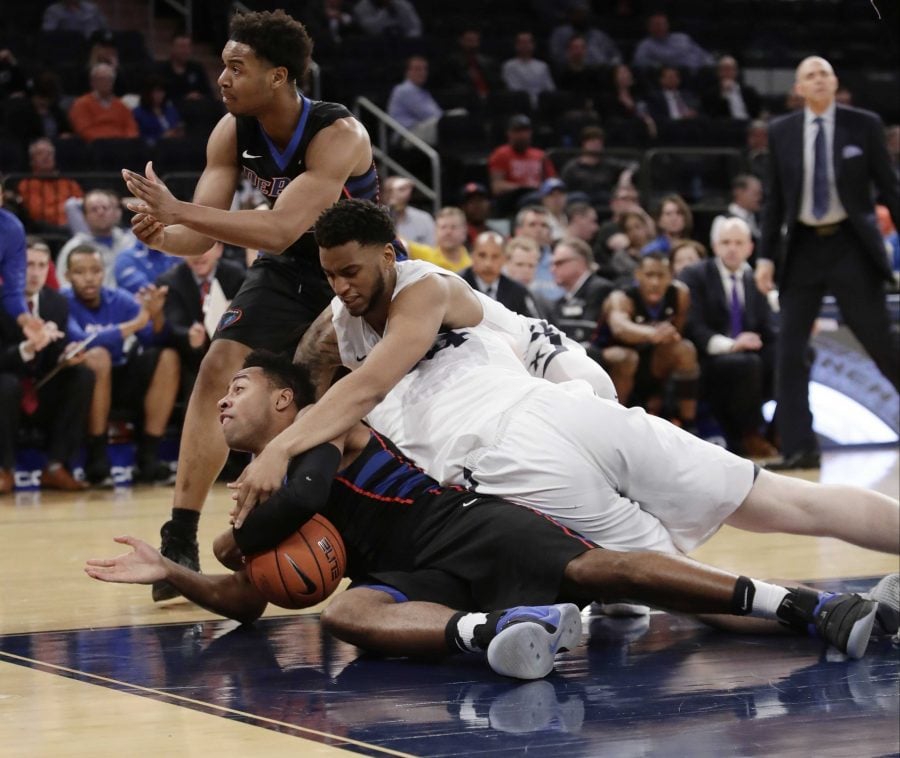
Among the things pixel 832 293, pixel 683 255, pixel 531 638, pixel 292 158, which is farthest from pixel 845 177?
pixel 531 638

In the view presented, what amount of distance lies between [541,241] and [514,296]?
1.87 metres

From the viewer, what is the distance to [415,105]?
42.2ft

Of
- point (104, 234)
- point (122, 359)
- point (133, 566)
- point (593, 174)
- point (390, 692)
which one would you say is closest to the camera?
point (390, 692)

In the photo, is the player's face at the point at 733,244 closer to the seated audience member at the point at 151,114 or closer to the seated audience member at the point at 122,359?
the seated audience member at the point at 122,359

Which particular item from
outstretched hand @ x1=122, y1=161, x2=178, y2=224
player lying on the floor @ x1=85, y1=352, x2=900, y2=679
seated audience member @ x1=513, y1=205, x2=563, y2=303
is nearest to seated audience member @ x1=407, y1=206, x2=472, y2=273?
seated audience member @ x1=513, y1=205, x2=563, y2=303

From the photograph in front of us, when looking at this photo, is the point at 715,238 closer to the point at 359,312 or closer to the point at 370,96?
the point at 370,96

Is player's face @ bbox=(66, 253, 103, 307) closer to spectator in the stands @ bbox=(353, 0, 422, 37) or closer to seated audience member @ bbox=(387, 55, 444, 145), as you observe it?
seated audience member @ bbox=(387, 55, 444, 145)

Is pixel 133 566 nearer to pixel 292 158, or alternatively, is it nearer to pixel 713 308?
pixel 292 158

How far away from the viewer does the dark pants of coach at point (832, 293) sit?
25.1 ft

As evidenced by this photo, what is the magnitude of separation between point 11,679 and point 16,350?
14.9ft

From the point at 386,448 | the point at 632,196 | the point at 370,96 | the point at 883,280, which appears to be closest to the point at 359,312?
the point at 386,448

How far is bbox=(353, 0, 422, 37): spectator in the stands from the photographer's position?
13922 millimetres

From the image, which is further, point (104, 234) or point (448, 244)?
point (448, 244)

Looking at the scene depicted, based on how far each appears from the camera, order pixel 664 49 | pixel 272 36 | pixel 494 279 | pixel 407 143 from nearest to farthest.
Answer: pixel 272 36
pixel 494 279
pixel 407 143
pixel 664 49
